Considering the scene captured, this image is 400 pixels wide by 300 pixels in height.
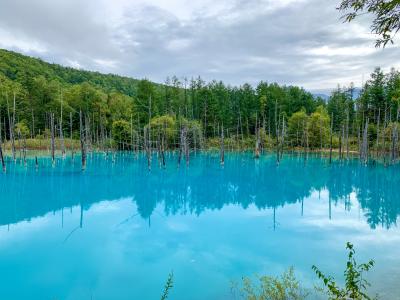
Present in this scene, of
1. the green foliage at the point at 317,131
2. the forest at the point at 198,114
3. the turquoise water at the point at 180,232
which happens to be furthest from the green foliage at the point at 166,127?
the green foliage at the point at 317,131

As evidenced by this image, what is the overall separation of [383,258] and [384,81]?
49.6 m

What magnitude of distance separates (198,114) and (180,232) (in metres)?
50.3

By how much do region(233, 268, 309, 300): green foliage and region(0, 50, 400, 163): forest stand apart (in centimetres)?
4014

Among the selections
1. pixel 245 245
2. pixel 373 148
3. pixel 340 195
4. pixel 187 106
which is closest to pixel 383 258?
pixel 245 245

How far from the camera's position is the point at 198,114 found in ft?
211

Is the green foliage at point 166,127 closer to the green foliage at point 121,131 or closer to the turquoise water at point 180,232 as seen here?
the green foliage at point 121,131

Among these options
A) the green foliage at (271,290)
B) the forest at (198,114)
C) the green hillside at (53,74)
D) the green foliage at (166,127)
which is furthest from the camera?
the green hillside at (53,74)

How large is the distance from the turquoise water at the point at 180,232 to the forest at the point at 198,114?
2310cm

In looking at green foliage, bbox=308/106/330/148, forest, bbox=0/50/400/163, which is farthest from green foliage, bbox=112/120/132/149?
green foliage, bbox=308/106/330/148

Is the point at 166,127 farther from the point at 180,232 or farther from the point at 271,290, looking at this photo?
the point at 271,290

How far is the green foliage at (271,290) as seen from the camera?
26.5 feet

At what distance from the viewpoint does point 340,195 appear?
23.9 m

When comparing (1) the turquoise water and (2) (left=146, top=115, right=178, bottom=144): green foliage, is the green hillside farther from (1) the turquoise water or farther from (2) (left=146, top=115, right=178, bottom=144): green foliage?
(1) the turquoise water

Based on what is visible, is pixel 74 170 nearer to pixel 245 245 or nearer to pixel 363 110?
pixel 245 245
